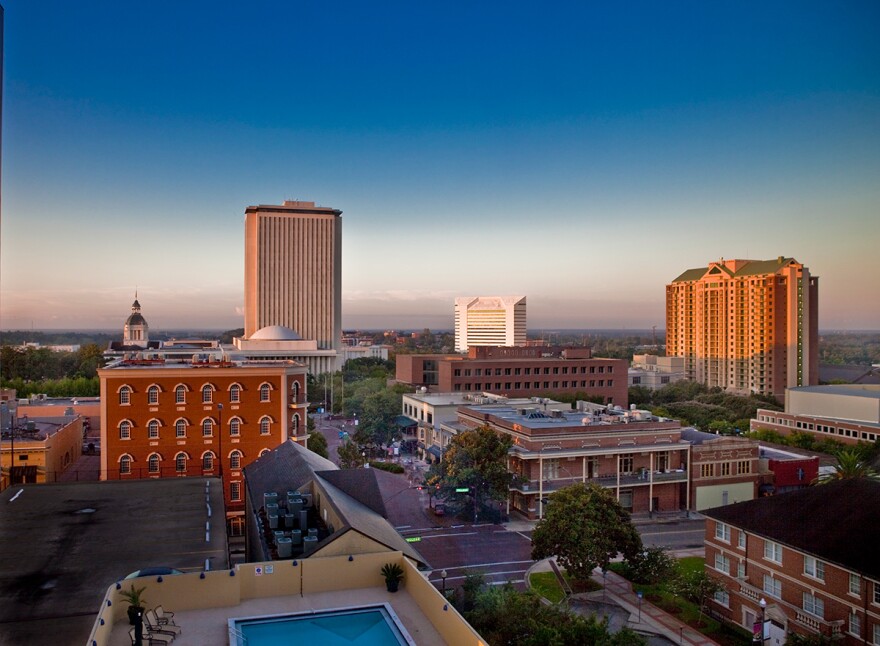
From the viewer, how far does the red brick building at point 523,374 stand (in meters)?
65.5

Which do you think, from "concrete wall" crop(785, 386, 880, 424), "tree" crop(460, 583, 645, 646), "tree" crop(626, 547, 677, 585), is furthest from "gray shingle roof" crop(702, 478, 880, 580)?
"concrete wall" crop(785, 386, 880, 424)

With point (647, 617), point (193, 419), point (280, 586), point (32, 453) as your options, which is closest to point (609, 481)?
point (647, 617)

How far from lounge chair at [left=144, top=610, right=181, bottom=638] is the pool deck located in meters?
0.11

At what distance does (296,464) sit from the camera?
2377 cm

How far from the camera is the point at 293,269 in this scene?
127m

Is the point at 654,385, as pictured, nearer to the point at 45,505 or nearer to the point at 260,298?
the point at 260,298

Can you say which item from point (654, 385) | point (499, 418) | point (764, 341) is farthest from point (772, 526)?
point (654, 385)

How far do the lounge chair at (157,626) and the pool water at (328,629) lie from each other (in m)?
0.89

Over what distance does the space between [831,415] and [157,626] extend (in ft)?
173

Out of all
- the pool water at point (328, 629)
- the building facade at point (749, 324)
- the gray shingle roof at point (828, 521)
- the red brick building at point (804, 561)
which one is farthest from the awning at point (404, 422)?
the pool water at point (328, 629)

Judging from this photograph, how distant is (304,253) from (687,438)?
97.7 m

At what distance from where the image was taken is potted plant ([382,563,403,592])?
1297 centimetres

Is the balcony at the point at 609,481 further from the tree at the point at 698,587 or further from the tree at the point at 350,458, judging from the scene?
the tree at the point at 350,458

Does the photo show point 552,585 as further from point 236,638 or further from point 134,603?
point 134,603
